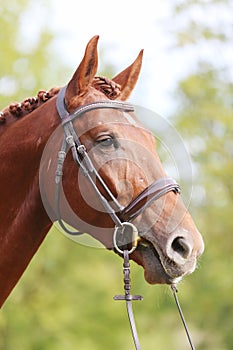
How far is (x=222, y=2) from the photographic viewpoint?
11.9 meters

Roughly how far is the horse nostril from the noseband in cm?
19

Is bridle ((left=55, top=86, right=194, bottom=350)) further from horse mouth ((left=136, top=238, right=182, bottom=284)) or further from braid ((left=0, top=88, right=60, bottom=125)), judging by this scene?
braid ((left=0, top=88, right=60, bottom=125))

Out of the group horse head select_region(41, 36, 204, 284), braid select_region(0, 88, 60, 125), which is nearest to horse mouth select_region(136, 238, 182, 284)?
horse head select_region(41, 36, 204, 284)

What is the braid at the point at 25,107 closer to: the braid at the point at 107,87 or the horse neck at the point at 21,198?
the horse neck at the point at 21,198

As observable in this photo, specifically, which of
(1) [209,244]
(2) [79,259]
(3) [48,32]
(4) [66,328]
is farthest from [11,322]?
(3) [48,32]

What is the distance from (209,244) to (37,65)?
492cm

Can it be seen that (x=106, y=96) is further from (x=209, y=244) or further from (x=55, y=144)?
(x=209, y=244)

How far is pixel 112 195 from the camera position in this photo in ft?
10.3

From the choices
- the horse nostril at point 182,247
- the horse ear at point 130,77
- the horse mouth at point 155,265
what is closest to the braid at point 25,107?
the horse ear at point 130,77

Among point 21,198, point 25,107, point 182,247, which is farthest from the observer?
point 25,107

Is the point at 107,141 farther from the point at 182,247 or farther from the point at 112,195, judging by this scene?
the point at 182,247

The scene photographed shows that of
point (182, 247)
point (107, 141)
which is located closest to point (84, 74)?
point (107, 141)

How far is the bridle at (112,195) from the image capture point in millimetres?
3094

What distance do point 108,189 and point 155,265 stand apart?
0.40 meters
